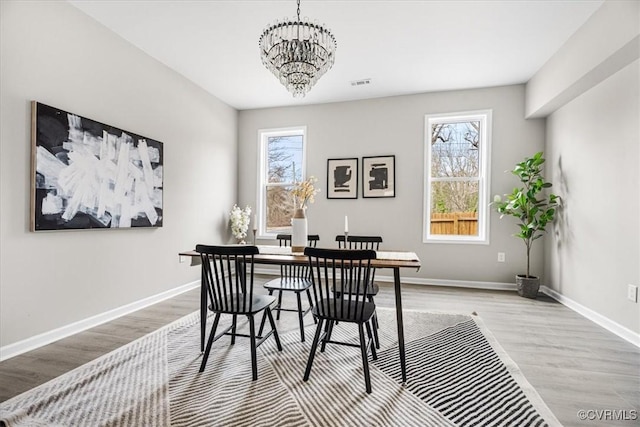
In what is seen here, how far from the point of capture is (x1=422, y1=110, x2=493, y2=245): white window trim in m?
4.43

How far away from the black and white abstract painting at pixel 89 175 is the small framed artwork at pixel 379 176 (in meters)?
2.84

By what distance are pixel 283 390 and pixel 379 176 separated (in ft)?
11.6

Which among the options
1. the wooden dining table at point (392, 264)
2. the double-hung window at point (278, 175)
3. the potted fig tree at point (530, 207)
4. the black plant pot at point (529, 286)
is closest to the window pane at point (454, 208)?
the potted fig tree at point (530, 207)

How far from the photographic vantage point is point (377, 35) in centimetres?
314

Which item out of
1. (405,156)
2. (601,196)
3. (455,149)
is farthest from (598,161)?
(405,156)

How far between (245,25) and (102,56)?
1.38 metres

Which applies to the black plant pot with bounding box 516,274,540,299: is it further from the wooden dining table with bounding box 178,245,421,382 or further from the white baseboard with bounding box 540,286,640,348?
the wooden dining table with bounding box 178,245,421,382

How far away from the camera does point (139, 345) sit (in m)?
2.47

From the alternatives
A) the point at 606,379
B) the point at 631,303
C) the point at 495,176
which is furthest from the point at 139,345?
the point at 495,176

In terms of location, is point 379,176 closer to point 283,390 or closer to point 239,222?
point 239,222

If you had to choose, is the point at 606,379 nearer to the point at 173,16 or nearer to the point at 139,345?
the point at 139,345

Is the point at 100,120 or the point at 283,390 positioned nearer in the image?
the point at 283,390

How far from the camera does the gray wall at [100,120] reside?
2.29 m

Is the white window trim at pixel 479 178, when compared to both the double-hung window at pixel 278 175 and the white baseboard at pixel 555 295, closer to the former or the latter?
the white baseboard at pixel 555 295
